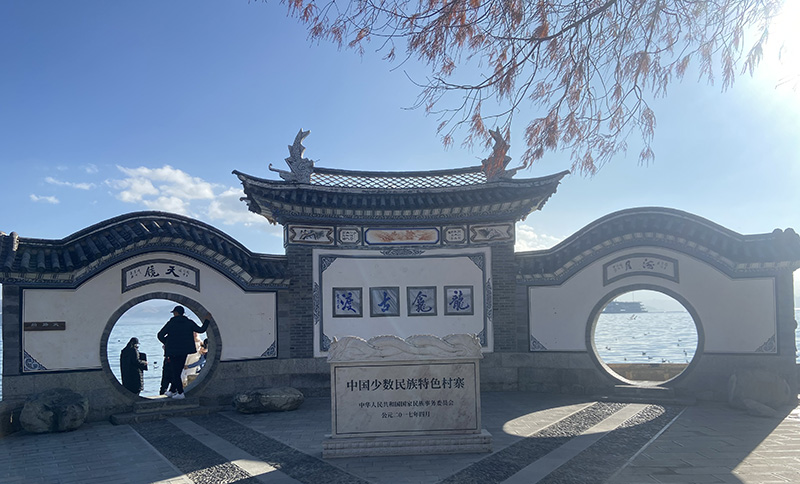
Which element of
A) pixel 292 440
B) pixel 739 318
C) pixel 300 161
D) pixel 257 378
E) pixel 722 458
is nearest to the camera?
pixel 722 458

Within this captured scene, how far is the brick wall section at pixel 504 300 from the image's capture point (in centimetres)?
1211

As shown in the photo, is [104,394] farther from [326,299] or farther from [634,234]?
[634,234]

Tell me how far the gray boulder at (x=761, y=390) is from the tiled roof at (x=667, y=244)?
203 cm

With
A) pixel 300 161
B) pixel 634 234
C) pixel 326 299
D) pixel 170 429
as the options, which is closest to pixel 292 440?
pixel 170 429

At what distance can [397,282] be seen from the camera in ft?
40.3

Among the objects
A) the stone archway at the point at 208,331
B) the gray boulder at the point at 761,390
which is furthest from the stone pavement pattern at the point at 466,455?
the stone archway at the point at 208,331

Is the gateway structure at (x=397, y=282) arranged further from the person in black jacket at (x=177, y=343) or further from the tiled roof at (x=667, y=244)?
the person in black jacket at (x=177, y=343)

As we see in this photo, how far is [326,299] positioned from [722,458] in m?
7.71

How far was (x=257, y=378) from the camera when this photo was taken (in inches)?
445

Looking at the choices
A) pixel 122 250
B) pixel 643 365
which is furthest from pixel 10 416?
pixel 643 365

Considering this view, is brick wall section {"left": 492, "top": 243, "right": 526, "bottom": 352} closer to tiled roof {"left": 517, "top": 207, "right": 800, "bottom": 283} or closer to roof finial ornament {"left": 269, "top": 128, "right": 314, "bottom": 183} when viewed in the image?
tiled roof {"left": 517, "top": 207, "right": 800, "bottom": 283}

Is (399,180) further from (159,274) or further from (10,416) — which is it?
(10,416)

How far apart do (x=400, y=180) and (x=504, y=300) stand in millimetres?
Result: 3496

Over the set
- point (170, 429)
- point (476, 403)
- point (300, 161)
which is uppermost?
point (300, 161)
